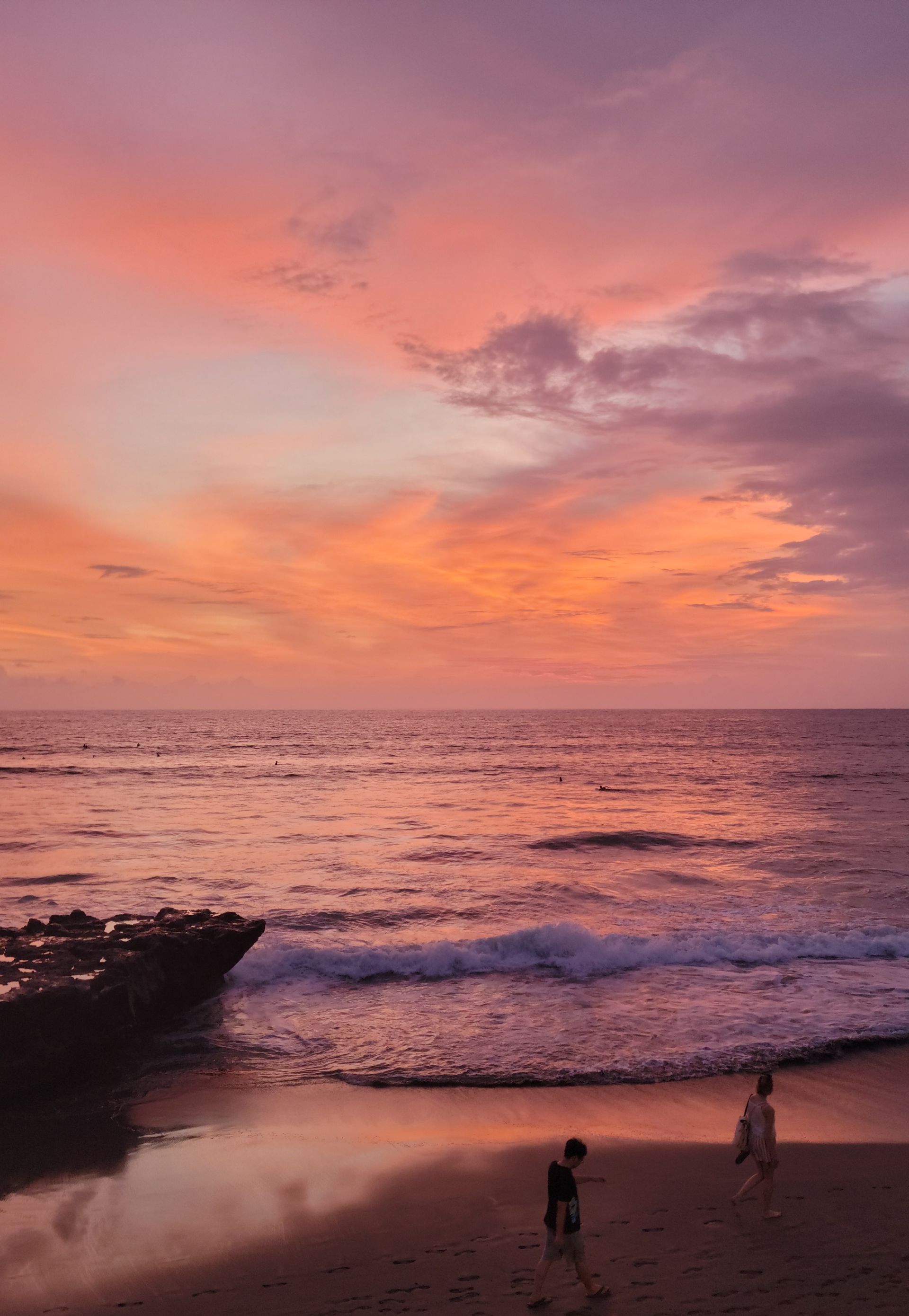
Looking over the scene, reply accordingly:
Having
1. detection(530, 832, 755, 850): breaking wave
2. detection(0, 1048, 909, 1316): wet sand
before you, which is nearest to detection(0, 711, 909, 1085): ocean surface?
detection(530, 832, 755, 850): breaking wave

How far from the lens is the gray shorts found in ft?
27.7

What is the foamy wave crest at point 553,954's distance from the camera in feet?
71.9

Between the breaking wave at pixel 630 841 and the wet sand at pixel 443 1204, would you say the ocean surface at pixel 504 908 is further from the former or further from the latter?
the wet sand at pixel 443 1204

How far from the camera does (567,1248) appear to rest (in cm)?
852

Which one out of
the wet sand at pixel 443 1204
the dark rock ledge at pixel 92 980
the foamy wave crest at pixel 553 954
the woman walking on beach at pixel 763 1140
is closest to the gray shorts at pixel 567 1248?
the wet sand at pixel 443 1204

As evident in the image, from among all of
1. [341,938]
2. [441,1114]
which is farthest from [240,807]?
[441,1114]

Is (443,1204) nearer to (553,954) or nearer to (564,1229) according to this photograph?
(564,1229)

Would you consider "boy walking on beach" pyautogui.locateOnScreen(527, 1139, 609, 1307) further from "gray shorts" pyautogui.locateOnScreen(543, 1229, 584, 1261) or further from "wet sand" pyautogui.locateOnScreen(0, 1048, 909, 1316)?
"wet sand" pyautogui.locateOnScreen(0, 1048, 909, 1316)

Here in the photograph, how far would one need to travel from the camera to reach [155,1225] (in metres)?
10.3

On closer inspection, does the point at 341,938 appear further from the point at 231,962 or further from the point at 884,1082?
the point at 884,1082

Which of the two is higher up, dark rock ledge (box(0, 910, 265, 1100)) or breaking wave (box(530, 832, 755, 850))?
dark rock ledge (box(0, 910, 265, 1100))

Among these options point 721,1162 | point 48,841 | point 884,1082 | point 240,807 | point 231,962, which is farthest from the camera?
point 240,807

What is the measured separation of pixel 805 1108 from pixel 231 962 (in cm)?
1242

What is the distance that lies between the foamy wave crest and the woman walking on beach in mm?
11209
